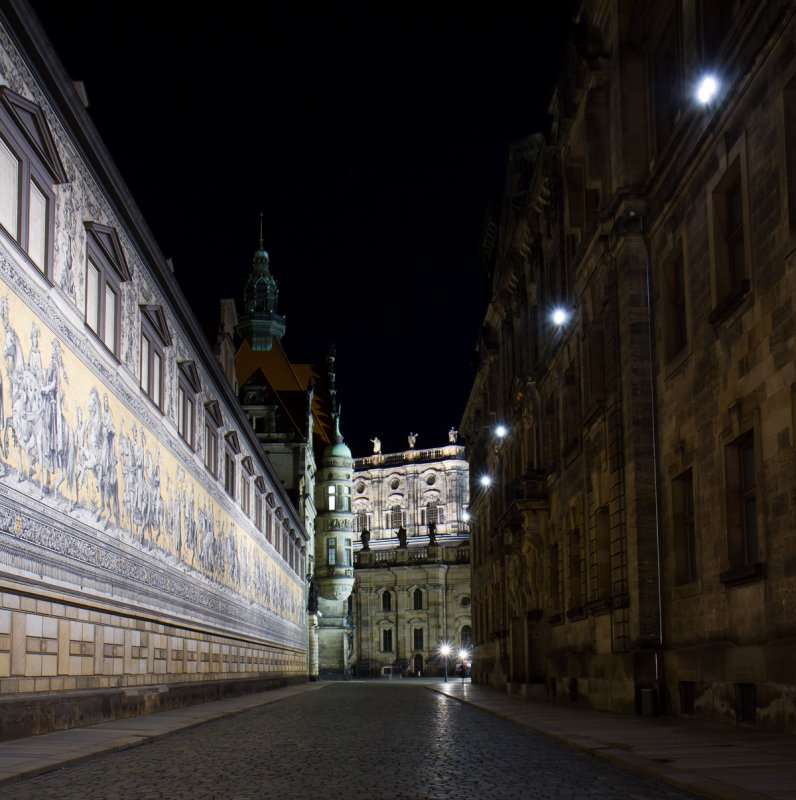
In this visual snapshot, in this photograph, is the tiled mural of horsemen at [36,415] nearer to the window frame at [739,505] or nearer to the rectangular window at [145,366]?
the rectangular window at [145,366]

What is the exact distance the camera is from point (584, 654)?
26.0m

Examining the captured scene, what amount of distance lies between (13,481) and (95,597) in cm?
478

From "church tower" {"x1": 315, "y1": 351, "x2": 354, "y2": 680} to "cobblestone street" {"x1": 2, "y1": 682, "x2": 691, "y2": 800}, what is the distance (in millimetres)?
67661

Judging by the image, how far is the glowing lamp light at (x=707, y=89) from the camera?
55.6 ft

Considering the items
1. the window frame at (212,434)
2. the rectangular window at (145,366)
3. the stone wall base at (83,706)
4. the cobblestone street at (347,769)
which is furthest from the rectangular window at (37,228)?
the window frame at (212,434)

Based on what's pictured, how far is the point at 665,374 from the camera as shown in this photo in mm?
20438

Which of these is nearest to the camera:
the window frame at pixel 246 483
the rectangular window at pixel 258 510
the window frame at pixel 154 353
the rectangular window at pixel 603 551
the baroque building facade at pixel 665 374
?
the baroque building facade at pixel 665 374

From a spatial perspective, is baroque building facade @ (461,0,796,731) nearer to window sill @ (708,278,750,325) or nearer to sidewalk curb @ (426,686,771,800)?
window sill @ (708,278,750,325)

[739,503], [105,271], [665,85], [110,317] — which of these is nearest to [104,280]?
[105,271]

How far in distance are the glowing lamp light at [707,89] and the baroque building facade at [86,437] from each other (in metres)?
9.85

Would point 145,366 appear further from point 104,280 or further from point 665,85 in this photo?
point 665,85

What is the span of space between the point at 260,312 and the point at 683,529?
280 ft

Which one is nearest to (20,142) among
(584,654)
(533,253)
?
(584,654)

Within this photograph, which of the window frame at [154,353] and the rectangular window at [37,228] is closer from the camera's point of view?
the rectangular window at [37,228]
